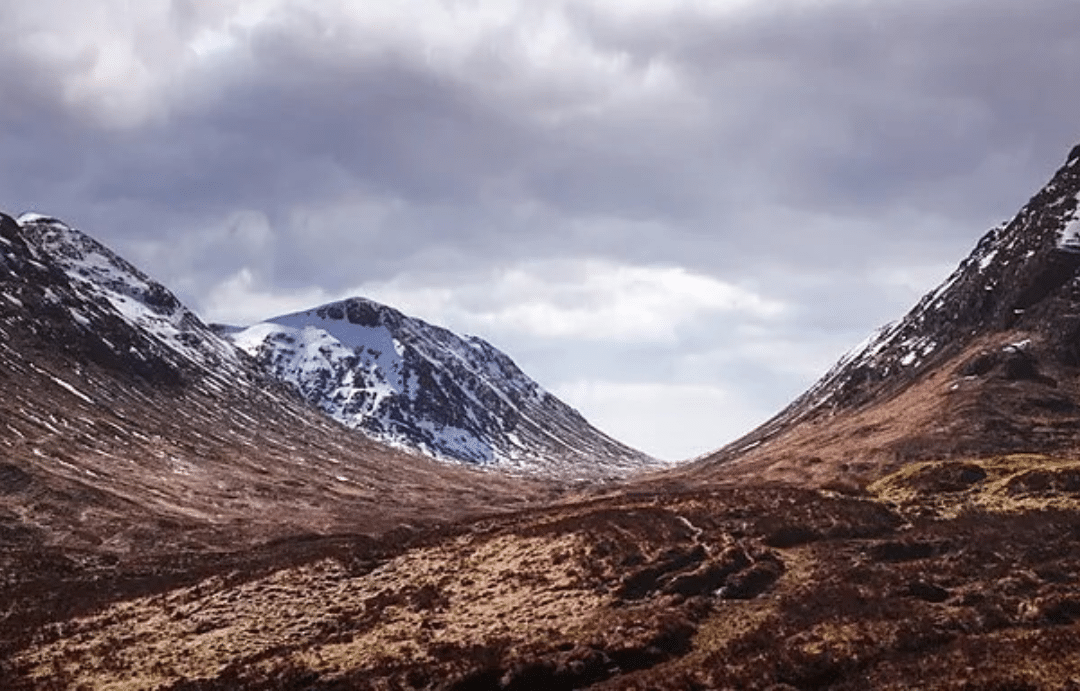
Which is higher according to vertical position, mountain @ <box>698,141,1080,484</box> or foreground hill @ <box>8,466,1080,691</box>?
mountain @ <box>698,141,1080,484</box>

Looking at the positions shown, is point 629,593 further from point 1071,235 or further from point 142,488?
point 1071,235

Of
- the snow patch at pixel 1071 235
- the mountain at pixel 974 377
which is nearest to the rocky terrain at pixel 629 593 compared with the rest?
the mountain at pixel 974 377

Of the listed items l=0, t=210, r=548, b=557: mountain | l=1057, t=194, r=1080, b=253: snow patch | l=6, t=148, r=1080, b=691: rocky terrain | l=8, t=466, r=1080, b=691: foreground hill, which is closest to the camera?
l=8, t=466, r=1080, b=691: foreground hill

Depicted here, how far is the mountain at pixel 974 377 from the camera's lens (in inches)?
3991

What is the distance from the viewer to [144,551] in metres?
93.2

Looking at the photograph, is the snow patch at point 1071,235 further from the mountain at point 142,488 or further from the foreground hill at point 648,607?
the mountain at point 142,488

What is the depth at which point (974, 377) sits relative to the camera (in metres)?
123

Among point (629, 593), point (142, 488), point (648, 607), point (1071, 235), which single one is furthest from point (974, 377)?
point (142, 488)

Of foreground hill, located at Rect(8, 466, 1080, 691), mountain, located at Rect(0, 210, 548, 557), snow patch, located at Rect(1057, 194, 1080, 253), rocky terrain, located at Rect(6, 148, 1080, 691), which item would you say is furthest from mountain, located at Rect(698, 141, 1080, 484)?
mountain, located at Rect(0, 210, 548, 557)

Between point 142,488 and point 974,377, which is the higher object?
point 142,488

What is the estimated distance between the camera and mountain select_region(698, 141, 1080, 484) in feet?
333

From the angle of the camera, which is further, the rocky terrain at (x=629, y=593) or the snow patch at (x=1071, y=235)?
the snow patch at (x=1071, y=235)

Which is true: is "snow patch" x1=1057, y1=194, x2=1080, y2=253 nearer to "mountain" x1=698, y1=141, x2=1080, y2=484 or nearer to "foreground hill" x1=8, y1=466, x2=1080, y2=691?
"mountain" x1=698, y1=141, x2=1080, y2=484

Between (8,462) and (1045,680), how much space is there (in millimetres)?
121825
